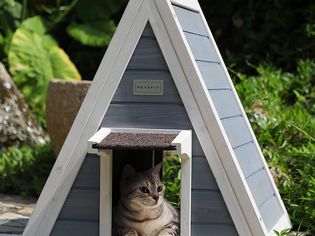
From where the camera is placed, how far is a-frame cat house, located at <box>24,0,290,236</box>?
3496mm

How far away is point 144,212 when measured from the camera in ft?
11.6

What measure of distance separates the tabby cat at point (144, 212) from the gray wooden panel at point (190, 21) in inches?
28.5

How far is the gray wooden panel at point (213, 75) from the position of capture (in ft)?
12.0

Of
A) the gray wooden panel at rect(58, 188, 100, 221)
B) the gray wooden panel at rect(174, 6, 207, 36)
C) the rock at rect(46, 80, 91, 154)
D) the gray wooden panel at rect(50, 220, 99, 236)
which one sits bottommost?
the gray wooden panel at rect(50, 220, 99, 236)

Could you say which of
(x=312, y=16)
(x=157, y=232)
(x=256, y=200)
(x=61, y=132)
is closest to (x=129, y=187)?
(x=157, y=232)

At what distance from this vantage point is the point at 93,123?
3596 mm

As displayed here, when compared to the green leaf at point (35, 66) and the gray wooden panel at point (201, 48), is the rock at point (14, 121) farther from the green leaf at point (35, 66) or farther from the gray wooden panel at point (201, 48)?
the gray wooden panel at point (201, 48)

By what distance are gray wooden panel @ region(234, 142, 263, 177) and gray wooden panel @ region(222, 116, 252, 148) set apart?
3cm

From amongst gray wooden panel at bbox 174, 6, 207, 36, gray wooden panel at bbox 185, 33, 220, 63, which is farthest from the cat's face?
gray wooden panel at bbox 174, 6, 207, 36

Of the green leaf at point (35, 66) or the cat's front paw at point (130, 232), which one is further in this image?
the green leaf at point (35, 66)

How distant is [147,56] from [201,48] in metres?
0.34

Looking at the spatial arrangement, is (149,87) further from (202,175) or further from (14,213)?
(14,213)

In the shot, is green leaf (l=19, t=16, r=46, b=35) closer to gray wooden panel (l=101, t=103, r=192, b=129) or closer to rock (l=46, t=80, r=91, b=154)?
rock (l=46, t=80, r=91, b=154)

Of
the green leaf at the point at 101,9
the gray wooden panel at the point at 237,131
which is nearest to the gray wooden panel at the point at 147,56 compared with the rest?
the gray wooden panel at the point at 237,131
